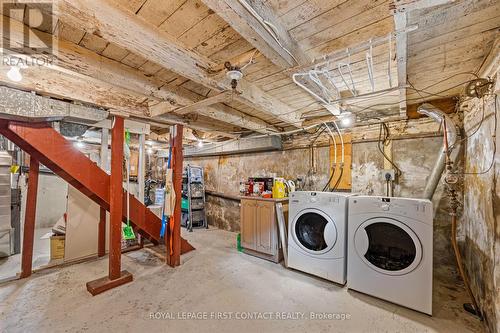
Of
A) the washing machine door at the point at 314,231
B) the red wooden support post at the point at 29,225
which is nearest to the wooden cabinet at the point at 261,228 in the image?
the washing machine door at the point at 314,231

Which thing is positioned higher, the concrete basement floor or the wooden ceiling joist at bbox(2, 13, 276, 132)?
the wooden ceiling joist at bbox(2, 13, 276, 132)

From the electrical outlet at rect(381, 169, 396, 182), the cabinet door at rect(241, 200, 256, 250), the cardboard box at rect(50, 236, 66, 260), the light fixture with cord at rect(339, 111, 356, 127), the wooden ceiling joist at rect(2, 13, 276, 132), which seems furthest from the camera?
the cabinet door at rect(241, 200, 256, 250)

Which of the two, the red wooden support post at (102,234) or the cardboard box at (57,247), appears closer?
the cardboard box at (57,247)

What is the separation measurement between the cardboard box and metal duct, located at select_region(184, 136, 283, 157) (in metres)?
3.03

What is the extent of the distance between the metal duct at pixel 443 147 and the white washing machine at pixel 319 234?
929 millimetres

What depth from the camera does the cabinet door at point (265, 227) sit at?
313cm

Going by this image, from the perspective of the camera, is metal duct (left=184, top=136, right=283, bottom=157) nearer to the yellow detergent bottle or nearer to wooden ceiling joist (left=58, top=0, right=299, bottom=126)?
the yellow detergent bottle

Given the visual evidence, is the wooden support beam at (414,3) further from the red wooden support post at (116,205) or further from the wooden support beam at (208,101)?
the red wooden support post at (116,205)

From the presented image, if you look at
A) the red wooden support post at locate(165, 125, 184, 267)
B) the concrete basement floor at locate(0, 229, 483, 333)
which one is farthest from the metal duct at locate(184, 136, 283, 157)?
the concrete basement floor at locate(0, 229, 483, 333)

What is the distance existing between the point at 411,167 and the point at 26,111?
4.27 metres

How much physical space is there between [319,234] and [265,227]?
81cm

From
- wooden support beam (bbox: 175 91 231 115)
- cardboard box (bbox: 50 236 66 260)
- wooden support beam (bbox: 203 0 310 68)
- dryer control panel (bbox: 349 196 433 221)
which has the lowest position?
cardboard box (bbox: 50 236 66 260)

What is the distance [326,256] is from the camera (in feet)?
8.20

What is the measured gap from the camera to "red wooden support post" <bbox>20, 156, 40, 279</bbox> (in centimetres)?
253
